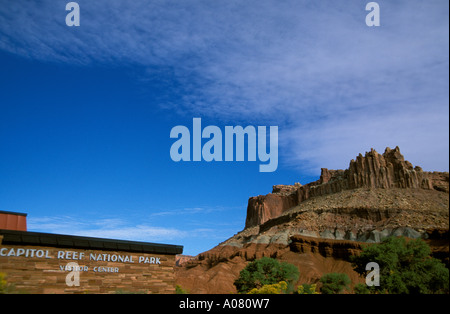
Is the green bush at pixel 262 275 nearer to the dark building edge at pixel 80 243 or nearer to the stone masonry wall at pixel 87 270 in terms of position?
the stone masonry wall at pixel 87 270

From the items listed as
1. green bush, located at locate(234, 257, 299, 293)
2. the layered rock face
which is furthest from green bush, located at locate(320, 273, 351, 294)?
the layered rock face

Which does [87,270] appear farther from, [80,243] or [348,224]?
[348,224]

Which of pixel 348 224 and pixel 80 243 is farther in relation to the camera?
pixel 348 224

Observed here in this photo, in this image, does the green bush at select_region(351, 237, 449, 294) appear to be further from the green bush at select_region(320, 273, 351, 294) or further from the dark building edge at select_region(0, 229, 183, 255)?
the dark building edge at select_region(0, 229, 183, 255)

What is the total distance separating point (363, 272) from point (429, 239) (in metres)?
40.3

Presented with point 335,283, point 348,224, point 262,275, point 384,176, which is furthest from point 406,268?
point 384,176

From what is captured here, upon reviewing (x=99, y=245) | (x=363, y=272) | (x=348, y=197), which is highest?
(x=348, y=197)

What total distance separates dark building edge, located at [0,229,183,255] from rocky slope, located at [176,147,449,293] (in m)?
47.6

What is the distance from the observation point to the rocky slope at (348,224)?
8719 centimetres

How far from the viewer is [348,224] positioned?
110 metres

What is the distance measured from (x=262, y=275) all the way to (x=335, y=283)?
10731 mm
